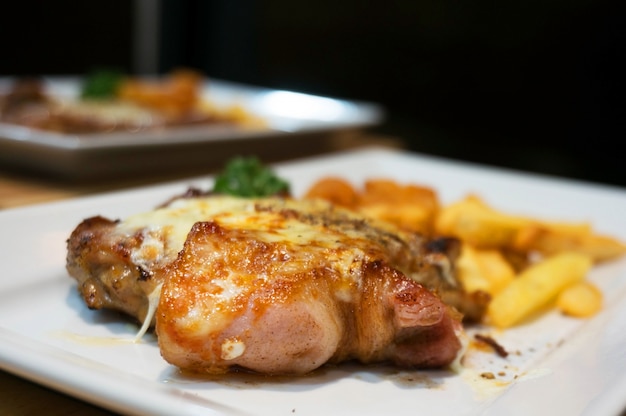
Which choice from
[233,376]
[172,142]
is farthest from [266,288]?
[172,142]

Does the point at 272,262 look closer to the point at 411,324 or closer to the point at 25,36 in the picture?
the point at 411,324

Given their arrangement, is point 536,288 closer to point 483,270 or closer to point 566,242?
point 483,270

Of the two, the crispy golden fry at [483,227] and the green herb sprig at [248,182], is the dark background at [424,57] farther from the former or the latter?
the green herb sprig at [248,182]

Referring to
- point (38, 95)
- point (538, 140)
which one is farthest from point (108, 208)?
point (538, 140)

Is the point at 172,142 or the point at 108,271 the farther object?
the point at 172,142

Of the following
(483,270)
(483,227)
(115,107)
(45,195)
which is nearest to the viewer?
(483,270)

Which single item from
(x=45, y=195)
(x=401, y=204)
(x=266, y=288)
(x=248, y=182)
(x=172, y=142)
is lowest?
(x=45, y=195)

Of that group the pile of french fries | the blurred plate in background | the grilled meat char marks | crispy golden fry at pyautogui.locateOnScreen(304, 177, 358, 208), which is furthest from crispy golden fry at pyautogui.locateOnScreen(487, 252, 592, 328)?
the blurred plate in background

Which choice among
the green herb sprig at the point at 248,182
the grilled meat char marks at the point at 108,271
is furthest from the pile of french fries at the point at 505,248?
the grilled meat char marks at the point at 108,271
